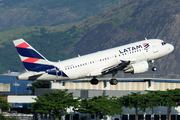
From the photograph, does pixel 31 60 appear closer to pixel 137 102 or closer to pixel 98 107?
pixel 98 107

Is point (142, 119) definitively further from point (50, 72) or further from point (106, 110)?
point (50, 72)

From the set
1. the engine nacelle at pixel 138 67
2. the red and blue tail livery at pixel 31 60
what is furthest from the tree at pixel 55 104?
the red and blue tail livery at pixel 31 60

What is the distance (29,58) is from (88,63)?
9780 mm

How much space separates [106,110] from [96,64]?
35.4 metres

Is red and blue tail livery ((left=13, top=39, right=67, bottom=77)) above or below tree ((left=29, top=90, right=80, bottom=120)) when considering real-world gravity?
above

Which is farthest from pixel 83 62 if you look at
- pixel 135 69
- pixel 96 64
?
pixel 135 69

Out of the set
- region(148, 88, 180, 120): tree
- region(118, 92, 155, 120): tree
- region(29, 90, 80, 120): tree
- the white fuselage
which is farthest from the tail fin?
region(148, 88, 180, 120): tree

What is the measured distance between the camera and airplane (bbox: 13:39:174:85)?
68500mm

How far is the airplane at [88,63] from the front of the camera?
68.5m

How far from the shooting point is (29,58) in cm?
6875

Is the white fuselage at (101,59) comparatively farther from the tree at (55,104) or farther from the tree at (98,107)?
the tree at (55,104)

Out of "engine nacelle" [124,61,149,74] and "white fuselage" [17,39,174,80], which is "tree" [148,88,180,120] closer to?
"white fuselage" [17,39,174,80]

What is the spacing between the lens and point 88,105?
10406 centimetres

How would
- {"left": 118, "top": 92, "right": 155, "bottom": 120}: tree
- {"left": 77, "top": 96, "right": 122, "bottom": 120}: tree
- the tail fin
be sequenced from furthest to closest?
{"left": 118, "top": 92, "right": 155, "bottom": 120}: tree → {"left": 77, "top": 96, "right": 122, "bottom": 120}: tree → the tail fin
